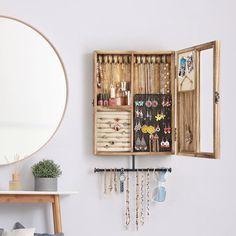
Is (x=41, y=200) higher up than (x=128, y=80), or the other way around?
(x=128, y=80)

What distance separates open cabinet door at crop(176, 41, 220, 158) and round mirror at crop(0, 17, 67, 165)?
659 mm

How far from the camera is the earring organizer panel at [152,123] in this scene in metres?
3.62

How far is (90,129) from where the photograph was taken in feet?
12.0

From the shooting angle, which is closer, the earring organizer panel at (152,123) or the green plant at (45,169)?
the green plant at (45,169)

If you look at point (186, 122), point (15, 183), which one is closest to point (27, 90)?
point (15, 183)

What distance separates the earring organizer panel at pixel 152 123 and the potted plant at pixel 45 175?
0.46m

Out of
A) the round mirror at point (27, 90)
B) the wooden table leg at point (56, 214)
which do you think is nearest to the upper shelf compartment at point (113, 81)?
the round mirror at point (27, 90)

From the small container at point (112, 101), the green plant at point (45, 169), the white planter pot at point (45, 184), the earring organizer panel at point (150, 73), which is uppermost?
the earring organizer panel at point (150, 73)

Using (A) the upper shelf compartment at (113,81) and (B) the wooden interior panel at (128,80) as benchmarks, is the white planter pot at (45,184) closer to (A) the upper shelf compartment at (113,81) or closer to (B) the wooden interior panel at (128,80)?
(B) the wooden interior panel at (128,80)

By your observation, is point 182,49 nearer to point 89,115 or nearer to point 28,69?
point 89,115

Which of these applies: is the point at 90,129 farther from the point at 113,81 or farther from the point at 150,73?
the point at 150,73

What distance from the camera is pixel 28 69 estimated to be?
142 inches

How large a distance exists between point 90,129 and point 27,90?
15.9 inches

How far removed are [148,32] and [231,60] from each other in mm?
490
